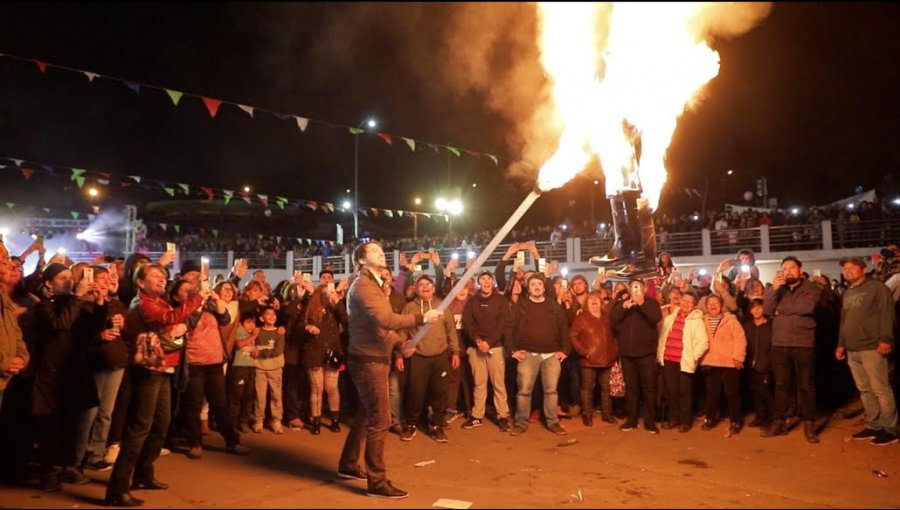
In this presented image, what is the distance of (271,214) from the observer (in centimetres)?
3453

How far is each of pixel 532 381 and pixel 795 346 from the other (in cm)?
330

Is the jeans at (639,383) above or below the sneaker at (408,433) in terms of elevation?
above

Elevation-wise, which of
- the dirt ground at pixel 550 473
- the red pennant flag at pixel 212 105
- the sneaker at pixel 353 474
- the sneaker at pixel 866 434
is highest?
the red pennant flag at pixel 212 105

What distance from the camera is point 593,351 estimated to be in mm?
8891

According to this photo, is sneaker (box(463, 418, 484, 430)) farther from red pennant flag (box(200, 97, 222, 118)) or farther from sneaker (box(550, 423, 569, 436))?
red pennant flag (box(200, 97, 222, 118))

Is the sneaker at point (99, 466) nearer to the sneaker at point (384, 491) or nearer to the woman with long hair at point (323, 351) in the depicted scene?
the woman with long hair at point (323, 351)

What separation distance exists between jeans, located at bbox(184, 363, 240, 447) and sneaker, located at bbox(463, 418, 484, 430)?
3032 millimetres

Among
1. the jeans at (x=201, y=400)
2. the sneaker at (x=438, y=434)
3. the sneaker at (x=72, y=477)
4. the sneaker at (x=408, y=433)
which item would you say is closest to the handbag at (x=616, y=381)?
the sneaker at (x=438, y=434)

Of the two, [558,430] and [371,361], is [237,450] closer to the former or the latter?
[371,361]

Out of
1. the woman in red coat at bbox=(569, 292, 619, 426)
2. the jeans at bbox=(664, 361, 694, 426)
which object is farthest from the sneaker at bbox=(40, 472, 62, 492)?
the jeans at bbox=(664, 361, 694, 426)

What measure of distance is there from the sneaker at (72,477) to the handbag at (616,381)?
657cm

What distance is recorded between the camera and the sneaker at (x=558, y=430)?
324 inches

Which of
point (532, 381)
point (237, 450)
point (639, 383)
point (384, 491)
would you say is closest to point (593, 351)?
point (639, 383)

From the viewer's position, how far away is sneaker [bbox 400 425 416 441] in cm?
790
